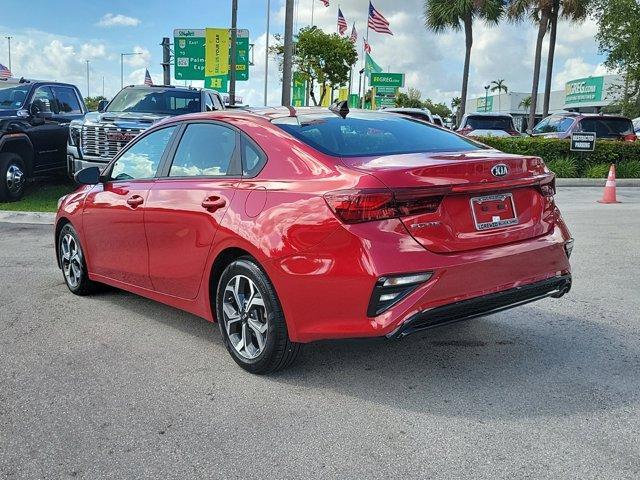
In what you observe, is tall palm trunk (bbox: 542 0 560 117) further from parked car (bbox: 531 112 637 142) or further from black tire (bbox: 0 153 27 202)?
black tire (bbox: 0 153 27 202)

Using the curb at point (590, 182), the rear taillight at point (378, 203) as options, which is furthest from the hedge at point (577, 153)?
the rear taillight at point (378, 203)

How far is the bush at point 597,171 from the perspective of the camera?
59.0ft

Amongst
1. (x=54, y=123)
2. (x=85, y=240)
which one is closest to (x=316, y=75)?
(x=54, y=123)

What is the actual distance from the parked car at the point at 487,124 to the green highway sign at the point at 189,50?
1755 cm

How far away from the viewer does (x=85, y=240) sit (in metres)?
5.83

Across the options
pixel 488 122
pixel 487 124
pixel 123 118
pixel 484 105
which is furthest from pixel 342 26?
pixel 484 105

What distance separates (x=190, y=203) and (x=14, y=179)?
900cm

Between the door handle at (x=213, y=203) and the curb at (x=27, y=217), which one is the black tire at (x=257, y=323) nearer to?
the door handle at (x=213, y=203)

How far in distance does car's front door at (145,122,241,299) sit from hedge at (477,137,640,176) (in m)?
14.5

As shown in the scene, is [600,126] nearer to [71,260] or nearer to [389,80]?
[71,260]

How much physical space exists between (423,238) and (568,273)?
1259 millimetres

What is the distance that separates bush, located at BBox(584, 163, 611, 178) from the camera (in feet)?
59.0

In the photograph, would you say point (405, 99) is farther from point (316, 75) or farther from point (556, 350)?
point (556, 350)

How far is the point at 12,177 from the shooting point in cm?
1203
